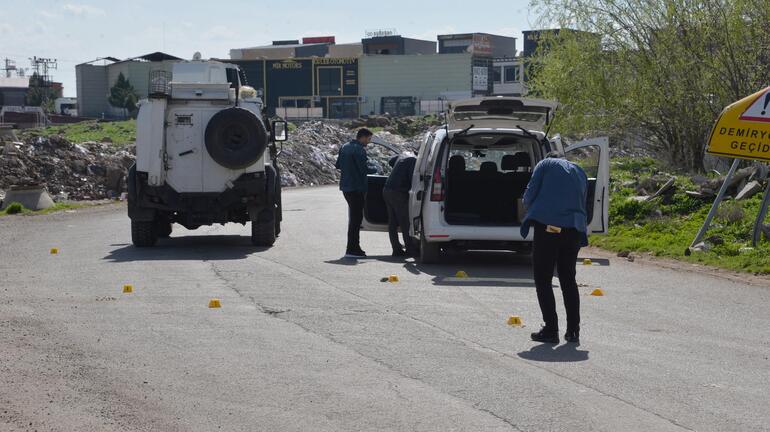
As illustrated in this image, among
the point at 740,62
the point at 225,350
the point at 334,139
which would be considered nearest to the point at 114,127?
the point at 334,139

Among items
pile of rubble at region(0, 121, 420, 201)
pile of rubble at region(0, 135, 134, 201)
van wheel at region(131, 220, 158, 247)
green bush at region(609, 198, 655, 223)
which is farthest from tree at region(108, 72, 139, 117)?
van wheel at region(131, 220, 158, 247)

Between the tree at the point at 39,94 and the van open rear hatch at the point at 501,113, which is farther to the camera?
the tree at the point at 39,94

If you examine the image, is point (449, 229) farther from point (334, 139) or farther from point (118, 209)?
point (334, 139)

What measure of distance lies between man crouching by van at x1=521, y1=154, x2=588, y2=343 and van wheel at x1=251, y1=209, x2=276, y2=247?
8827 millimetres

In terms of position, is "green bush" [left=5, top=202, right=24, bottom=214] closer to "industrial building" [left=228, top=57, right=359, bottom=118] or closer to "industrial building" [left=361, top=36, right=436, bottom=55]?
"industrial building" [left=228, top=57, right=359, bottom=118]

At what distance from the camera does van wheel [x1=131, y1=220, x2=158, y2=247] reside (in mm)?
17578

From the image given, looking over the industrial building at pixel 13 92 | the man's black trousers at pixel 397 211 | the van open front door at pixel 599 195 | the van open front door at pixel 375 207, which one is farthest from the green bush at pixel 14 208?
the industrial building at pixel 13 92

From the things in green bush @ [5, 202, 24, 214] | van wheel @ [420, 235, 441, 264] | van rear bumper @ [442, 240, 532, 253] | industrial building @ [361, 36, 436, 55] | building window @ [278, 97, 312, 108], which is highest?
industrial building @ [361, 36, 436, 55]

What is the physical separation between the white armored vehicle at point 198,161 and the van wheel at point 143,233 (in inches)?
0.6

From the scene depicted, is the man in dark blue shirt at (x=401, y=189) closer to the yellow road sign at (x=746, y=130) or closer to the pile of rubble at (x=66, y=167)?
the yellow road sign at (x=746, y=130)

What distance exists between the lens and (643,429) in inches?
247

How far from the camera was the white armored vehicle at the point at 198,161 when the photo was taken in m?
17.4

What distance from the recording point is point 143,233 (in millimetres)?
17672

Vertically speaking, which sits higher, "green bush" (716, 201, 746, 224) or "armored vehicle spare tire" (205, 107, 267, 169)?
"armored vehicle spare tire" (205, 107, 267, 169)
